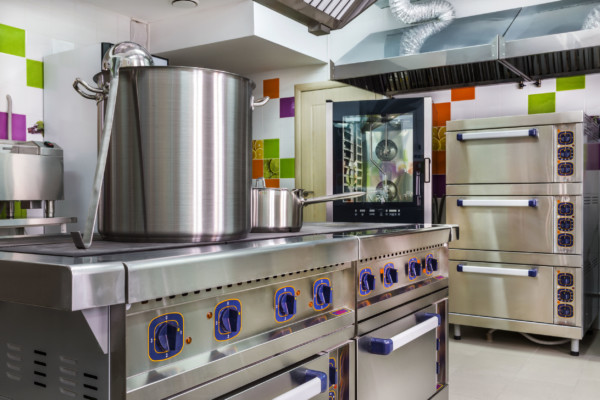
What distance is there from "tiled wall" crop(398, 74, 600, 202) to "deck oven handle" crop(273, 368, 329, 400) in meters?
3.28

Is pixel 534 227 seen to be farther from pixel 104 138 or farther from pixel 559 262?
pixel 104 138

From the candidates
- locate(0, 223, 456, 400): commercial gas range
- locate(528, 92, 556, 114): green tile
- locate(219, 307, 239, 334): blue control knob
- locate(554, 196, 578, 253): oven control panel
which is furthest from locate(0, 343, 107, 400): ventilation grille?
locate(528, 92, 556, 114): green tile

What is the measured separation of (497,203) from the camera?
336 cm

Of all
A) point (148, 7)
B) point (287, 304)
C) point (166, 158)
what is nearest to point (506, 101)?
point (148, 7)

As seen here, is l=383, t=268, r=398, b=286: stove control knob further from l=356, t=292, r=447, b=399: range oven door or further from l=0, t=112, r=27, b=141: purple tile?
l=0, t=112, r=27, b=141: purple tile

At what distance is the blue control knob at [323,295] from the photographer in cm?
113

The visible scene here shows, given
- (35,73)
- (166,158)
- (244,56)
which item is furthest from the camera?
(244,56)

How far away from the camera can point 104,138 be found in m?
0.86

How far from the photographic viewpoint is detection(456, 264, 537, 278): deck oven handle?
327cm

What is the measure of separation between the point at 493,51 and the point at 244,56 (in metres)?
2.01

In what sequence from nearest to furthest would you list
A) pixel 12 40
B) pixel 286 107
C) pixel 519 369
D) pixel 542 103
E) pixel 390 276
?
pixel 390 276
pixel 519 369
pixel 12 40
pixel 542 103
pixel 286 107

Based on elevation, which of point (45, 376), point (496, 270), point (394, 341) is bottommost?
point (496, 270)

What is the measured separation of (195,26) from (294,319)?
3428 mm

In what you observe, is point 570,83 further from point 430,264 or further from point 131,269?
point 131,269
